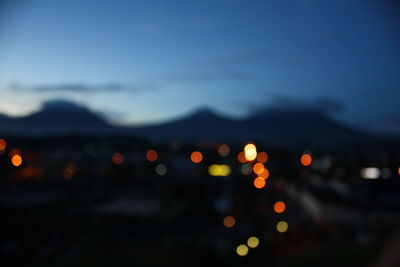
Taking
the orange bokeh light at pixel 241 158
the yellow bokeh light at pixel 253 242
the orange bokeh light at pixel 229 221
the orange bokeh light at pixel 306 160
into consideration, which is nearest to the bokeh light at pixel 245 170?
the orange bokeh light at pixel 241 158

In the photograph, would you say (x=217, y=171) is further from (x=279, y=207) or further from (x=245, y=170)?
(x=279, y=207)

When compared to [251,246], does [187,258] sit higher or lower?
higher

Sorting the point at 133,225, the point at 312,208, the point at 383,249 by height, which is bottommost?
the point at 312,208

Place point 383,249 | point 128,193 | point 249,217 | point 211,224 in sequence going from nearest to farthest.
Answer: point 383,249
point 211,224
point 128,193
point 249,217

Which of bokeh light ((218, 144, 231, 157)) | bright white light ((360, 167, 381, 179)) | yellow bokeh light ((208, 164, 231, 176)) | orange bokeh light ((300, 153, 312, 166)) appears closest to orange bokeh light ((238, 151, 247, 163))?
bokeh light ((218, 144, 231, 157))

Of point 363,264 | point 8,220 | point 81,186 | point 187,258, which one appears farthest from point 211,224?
point 363,264

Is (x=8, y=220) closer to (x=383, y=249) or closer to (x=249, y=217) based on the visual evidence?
(x=383, y=249)

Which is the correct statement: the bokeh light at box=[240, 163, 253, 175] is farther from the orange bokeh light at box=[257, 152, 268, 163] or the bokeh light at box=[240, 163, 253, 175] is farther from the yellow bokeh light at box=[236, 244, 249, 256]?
the yellow bokeh light at box=[236, 244, 249, 256]
